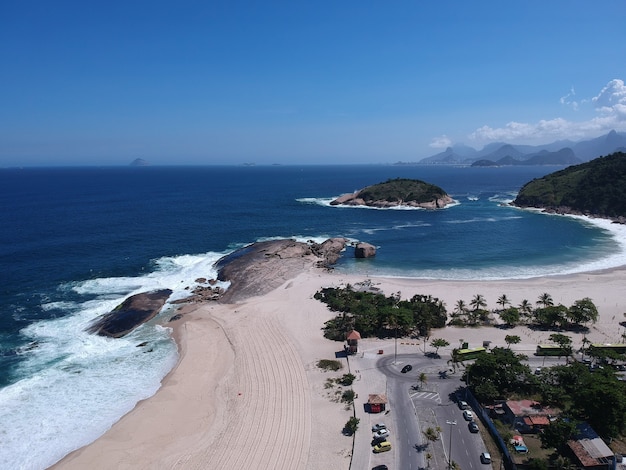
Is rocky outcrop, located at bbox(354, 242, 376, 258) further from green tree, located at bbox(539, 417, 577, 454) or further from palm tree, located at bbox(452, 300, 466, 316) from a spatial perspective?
green tree, located at bbox(539, 417, 577, 454)

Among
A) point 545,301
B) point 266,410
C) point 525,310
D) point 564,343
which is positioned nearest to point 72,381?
point 266,410

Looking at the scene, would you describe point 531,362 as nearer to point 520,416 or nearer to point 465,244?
point 520,416

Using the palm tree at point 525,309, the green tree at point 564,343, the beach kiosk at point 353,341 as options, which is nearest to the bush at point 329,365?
the beach kiosk at point 353,341

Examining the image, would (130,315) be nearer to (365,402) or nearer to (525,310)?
(365,402)

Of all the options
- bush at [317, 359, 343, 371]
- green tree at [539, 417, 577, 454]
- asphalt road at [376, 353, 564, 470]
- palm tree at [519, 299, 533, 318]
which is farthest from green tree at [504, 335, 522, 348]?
bush at [317, 359, 343, 371]

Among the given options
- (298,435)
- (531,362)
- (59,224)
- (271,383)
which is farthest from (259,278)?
(59,224)

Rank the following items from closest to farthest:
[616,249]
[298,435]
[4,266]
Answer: [298,435] < [4,266] < [616,249]
